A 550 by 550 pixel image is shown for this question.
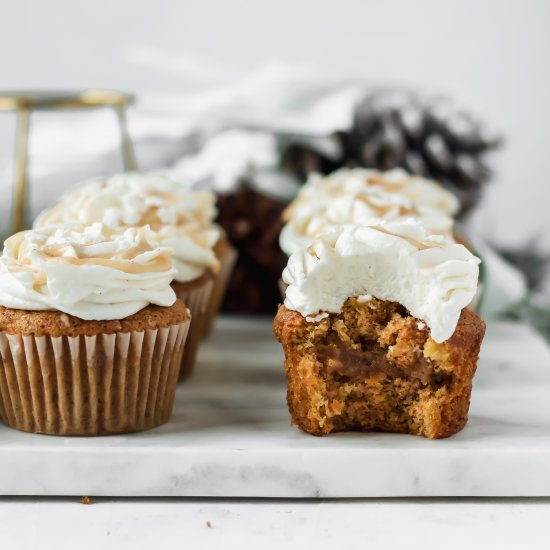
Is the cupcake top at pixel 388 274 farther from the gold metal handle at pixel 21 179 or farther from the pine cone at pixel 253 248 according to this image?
the gold metal handle at pixel 21 179

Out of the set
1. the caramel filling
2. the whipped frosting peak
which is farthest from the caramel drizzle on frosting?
the whipped frosting peak

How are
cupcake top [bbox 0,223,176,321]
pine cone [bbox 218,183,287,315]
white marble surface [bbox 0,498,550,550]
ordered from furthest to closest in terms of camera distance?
1. pine cone [bbox 218,183,287,315]
2. cupcake top [bbox 0,223,176,321]
3. white marble surface [bbox 0,498,550,550]

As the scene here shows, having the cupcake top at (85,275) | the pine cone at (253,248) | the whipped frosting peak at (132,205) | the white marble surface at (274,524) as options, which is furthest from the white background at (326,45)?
the white marble surface at (274,524)

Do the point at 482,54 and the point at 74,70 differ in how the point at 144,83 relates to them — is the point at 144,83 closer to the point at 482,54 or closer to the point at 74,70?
the point at 74,70

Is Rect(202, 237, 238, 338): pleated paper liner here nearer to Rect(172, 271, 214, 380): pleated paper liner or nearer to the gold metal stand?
Rect(172, 271, 214, 380): pleated paper liner

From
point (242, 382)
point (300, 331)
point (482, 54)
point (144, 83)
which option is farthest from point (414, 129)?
point (300, 331)
